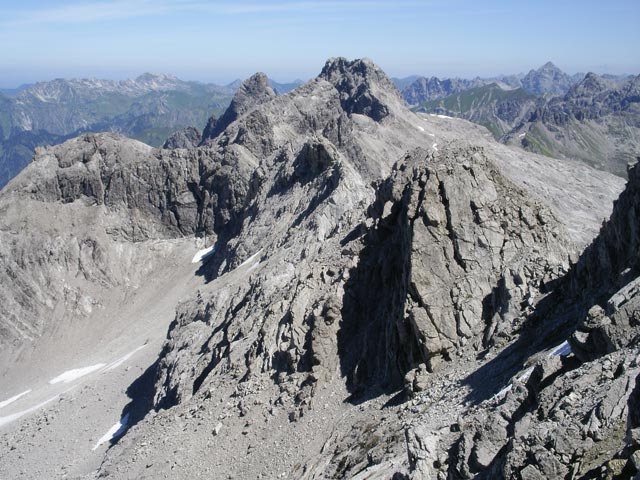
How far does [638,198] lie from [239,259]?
59.6 meters

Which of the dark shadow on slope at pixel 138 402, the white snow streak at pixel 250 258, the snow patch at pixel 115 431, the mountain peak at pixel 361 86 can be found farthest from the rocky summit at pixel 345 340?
the mountain peak at pixel 361 86

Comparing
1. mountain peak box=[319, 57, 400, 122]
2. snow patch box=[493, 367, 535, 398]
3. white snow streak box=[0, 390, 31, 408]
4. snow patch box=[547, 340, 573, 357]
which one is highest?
mountain peak box=[319, 57, 400, 122]

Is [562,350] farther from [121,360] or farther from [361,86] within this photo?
[361,86]

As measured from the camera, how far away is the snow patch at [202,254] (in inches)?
4006

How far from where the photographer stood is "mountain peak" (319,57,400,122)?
16850cm

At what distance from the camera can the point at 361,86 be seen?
177250 millimetres

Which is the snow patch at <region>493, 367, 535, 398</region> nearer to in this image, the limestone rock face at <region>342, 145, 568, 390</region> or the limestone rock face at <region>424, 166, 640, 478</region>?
the limestone rock face at <region>424, 166, 640, 478</region>

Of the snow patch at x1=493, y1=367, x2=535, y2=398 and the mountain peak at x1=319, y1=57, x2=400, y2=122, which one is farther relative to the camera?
the mountain peak at x1=319, y1=57, x2=400, y2=122

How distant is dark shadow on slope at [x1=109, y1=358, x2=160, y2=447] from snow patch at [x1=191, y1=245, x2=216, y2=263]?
39.7 metres

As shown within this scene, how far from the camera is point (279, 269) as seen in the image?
52656 millimetres

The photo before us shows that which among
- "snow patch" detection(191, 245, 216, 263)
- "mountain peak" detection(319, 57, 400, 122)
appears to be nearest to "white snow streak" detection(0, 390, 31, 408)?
"snow patch" detection(191, 245, 216, 263)

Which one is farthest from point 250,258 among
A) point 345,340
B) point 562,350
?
point 562,350

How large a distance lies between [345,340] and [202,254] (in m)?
69.7

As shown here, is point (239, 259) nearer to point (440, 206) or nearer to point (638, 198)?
point (440, 206)
